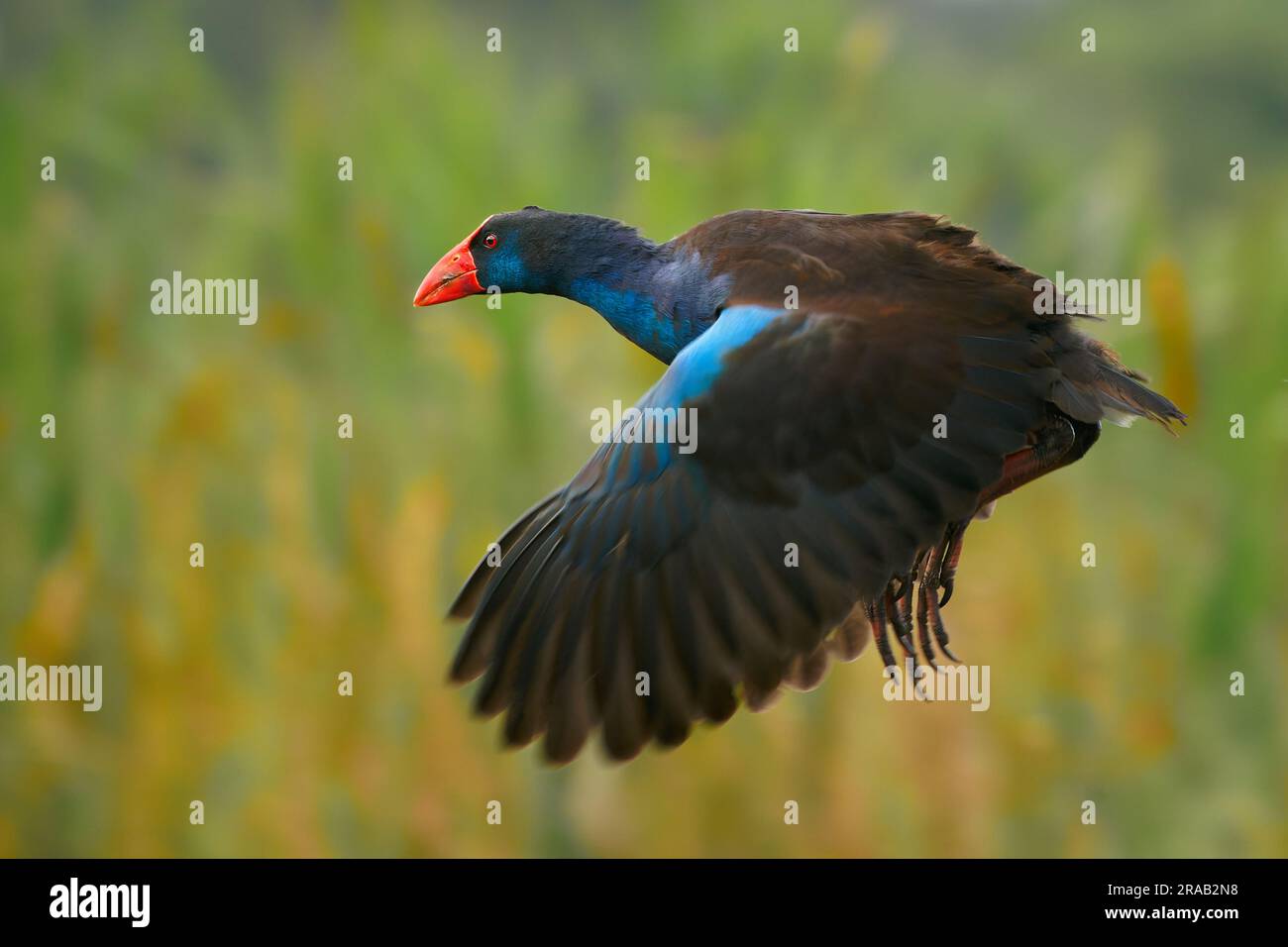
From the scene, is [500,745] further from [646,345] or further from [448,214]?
[448,214]

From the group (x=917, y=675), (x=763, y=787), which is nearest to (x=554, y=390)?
(x=763, y=787)

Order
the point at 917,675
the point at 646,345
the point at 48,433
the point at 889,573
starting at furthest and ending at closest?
the point at 48,433 < the point at 646,345 < the point at 917,675 < the point at 889,573

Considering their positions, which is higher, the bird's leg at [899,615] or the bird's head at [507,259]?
the bird's head at [507,259]

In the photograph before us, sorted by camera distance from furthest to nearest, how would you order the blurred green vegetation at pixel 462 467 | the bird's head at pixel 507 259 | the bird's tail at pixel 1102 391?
the blurred green vegetation at pixel 462 467 → the bird's head at pixel 507 259 → the bird's tail at pixel 1102 391

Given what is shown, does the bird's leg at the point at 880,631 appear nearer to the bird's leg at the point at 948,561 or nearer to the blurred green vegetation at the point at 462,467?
the bird's leg at the point at 948,561

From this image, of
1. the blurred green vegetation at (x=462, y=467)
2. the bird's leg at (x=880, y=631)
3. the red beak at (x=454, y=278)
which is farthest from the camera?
the blurred green vegetation at (x=462, y=467)

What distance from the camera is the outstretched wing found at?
11.8 ft

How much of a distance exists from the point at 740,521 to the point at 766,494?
9 cm

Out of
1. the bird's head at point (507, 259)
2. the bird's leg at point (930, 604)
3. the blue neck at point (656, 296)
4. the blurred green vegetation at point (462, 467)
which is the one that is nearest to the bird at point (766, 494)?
the blue neck at point (656, 296)

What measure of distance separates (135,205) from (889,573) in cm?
541

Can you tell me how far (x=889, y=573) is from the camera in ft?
11.8

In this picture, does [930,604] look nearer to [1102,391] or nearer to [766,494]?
[1102,391]

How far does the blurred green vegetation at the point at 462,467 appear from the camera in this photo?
23.4 ft

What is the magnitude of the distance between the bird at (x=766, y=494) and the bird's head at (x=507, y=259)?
79cm
